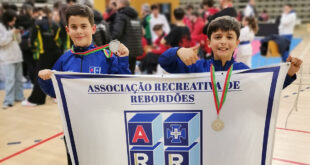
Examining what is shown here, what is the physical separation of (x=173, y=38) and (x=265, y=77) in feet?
10.2

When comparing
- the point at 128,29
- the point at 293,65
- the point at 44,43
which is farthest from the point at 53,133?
the point at 293,65

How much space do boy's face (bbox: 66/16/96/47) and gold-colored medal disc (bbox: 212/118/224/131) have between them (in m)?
0.96

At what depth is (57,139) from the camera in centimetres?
332

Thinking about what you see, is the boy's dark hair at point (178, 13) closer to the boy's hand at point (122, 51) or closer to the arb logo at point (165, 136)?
the boy's hand at point (122, 51)

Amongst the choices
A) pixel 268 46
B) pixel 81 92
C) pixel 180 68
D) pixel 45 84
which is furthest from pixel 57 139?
pixel 268 46

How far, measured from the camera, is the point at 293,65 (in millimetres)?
1428

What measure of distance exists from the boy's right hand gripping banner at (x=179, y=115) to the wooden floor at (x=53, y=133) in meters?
0.48

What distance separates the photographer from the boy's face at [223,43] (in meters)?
1.60

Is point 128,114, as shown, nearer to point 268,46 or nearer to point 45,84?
point 45,84

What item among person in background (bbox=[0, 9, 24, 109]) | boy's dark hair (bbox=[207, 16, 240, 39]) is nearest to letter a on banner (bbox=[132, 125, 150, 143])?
boy's dark hair (bbox=[207, 16, 240, 39])

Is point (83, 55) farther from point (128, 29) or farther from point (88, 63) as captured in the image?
point (128, 29)

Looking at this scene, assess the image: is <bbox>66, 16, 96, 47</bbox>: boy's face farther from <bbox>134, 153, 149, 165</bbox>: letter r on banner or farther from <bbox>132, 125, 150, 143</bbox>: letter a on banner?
<bbox>134, 153, 149, 165</bbox>: letter r on banner

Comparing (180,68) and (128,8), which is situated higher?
(128,8)

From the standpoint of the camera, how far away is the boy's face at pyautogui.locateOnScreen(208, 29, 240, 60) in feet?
5.24
